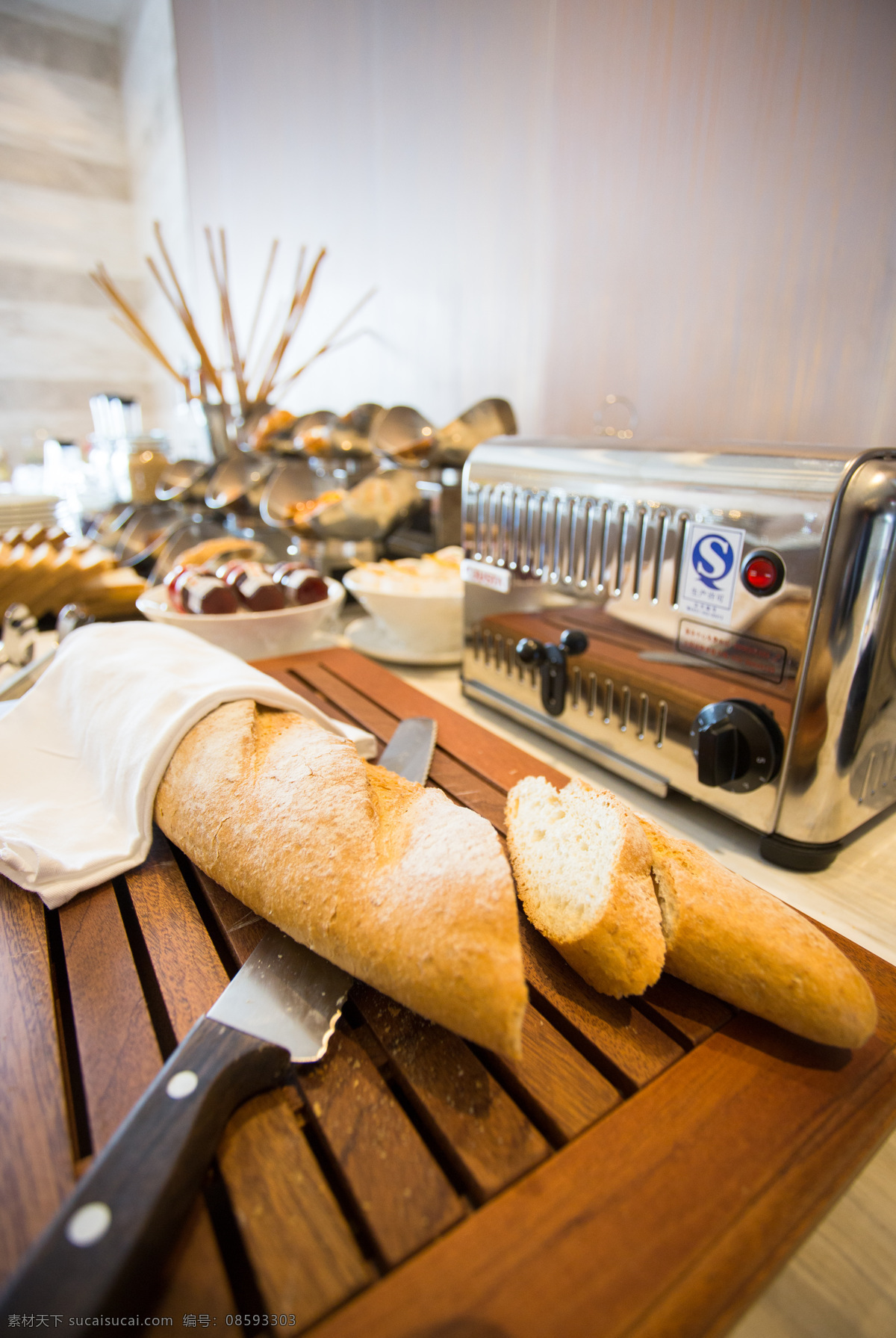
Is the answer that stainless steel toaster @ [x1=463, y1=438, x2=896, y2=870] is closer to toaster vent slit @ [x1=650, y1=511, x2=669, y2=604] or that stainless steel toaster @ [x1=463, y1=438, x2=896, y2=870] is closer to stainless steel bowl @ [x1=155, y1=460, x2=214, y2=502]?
toaster vent slit @ [x1=650, y1=511, x2=669, y2=604]

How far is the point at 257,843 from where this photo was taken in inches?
19.1

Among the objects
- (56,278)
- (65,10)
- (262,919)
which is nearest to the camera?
(262,919)

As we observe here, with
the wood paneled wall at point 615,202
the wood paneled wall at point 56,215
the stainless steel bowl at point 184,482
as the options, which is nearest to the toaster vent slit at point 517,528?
the wood paneled wall at point 615,202

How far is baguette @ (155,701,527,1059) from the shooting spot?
37 centimetres

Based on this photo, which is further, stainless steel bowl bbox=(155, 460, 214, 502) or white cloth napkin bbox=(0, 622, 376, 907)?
stainless steel bowl bbox=(155, 460, 214, 502)

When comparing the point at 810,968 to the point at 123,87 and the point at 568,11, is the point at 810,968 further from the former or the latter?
the point at 123,87

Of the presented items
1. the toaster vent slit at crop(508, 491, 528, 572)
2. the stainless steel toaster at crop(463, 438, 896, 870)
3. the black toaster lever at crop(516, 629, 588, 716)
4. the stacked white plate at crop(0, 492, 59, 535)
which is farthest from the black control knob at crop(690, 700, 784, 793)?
the stacked white plate at crop(0, 492, 59, 535)

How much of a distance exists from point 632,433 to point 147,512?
1396 millimetres

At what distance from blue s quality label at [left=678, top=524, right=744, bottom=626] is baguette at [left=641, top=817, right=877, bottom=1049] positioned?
0.84ft

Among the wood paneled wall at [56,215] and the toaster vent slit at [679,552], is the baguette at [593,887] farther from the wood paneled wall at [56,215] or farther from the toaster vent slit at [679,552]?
the wood paneled wall at [56,215]

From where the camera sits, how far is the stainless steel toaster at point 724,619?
1.76 ft

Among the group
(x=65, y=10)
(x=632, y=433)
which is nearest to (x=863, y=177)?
(x=632, y=433)

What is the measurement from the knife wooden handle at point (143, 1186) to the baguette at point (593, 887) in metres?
0.19

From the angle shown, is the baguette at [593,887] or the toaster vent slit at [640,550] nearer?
the baguette at [593,887]
